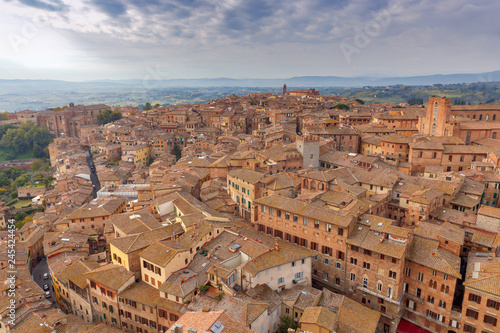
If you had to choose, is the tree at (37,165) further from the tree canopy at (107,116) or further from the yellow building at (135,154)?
the yellow building at (135,154)

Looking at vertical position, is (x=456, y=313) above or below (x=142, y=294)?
below

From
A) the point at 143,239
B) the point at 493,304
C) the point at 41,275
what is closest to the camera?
the point at 493,304

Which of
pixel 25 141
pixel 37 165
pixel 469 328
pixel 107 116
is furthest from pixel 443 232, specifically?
pixel 25 141

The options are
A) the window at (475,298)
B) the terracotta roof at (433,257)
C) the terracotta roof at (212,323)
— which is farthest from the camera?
the terracotta roof at (433,257)

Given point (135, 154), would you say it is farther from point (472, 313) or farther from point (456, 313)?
point (472, 313)

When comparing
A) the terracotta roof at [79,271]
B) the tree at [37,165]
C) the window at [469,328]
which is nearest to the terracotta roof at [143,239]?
the terracotta roof at [79,271]

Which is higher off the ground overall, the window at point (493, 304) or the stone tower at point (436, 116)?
the stone tower at point (436, 116)
